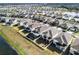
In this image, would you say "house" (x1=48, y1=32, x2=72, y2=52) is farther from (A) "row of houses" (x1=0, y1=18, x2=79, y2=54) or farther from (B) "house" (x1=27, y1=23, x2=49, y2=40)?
(B) "house" (x1=27, y1=23, x2=49, y2=40)

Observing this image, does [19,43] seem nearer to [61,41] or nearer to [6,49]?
[6,49]

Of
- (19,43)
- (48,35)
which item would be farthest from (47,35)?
(19,43)

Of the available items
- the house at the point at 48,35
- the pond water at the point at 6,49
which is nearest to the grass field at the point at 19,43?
the pond water at the point at 6,49

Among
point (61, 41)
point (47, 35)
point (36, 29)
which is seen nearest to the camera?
point (61, 41)

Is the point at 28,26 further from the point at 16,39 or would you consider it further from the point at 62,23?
the point at 62,23

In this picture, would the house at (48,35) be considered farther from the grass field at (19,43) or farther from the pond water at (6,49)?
the pond water at (6,49)

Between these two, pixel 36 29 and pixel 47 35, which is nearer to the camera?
pixel 47 35

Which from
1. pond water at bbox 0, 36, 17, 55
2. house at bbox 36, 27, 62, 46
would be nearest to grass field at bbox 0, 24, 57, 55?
pond water at bbox 0, 36, 17, 55
